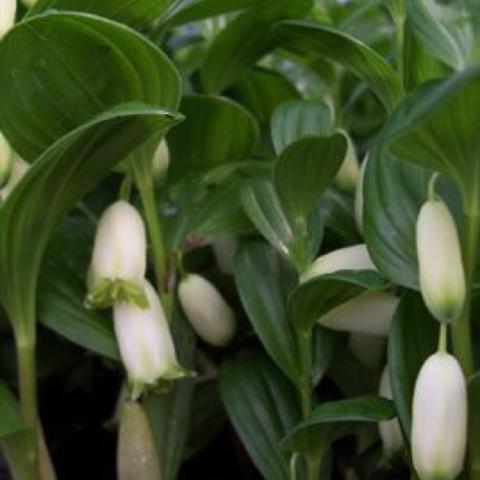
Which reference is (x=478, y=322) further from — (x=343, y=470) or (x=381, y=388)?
(x=343, y=470)

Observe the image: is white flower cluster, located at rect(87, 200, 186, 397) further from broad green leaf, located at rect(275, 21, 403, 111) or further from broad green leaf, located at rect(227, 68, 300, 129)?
broad green leaf, located at rect(227, 68, 300, 129)

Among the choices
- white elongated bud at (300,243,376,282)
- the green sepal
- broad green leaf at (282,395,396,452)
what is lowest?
broad green leaf at (282,395,396,452)

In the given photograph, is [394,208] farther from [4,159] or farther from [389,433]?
[4,159]

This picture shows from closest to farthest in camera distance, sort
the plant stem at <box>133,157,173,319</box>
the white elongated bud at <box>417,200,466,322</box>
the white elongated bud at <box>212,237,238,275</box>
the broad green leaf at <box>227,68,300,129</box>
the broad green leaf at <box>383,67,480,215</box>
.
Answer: the broad green leaf at <box>383,67,480,215</box> → the white elongated bud at <box>417,200,466,322</box> → the plant stem at <box>133,157,173,319</box> → the white elongated bud at <box>212,237,238,275</box> → the broad green leaf at <box>227,68,300,129</box>

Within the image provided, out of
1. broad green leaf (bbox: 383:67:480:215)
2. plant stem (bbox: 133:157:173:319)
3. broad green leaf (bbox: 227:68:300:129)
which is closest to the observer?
broad green leaf (bbox: 383:67:480:215)

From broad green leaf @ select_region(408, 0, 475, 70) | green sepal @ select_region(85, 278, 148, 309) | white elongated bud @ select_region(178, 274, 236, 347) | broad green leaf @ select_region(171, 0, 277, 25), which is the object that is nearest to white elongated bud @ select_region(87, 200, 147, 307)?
green sepal @ select_region(85, 278, 148, 309)

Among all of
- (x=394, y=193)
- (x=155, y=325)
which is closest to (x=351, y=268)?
(x=394, y=193)
